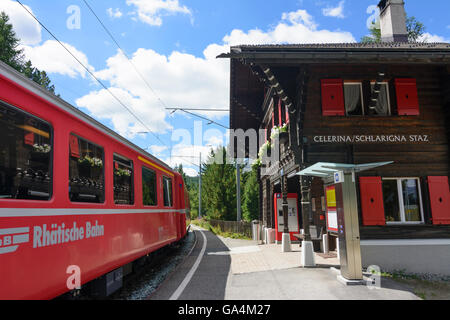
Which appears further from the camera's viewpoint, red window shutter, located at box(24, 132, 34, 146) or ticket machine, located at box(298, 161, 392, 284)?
ticket machine, located at box(298, 161, 392, 284)

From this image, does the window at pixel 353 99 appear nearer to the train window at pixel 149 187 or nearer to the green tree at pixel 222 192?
the train window at pixel 149 187

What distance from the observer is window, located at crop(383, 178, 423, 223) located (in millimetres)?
A: 9711

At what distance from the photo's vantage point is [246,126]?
68.2ft

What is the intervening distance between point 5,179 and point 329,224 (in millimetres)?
6910

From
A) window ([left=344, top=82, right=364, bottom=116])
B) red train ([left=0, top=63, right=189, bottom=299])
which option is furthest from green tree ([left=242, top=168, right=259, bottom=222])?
red train ([left=0, top=63, right=189, bottom=299])

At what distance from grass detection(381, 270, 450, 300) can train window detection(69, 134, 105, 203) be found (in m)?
6.47

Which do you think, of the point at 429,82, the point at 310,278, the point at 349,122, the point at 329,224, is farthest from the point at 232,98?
the point at 310,278

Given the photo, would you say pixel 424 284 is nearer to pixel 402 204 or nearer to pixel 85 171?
pixel 402 204

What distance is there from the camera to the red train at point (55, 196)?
10.8ft

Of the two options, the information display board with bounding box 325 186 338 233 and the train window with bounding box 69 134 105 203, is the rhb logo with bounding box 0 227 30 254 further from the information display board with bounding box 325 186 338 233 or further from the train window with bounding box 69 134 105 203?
the information display board with bounding box 325 186 338 233

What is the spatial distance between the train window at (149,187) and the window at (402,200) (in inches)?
266

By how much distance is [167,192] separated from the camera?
10.4m

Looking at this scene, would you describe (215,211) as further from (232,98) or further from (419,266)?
(419,266)

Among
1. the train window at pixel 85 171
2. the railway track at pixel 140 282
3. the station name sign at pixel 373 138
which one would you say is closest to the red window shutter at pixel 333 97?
Answer: the station name sign at pixel 373 138
